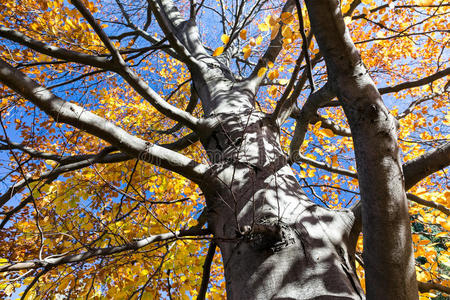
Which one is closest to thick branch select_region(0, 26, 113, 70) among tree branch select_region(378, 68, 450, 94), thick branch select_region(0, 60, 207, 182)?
thick branch select_region(0, 60, 207, 182)

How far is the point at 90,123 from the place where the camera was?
147 cm

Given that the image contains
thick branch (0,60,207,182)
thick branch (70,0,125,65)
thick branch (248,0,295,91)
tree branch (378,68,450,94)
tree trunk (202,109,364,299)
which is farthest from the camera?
thick branch (248,0,295,91)

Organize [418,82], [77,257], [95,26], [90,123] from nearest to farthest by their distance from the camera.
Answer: [77,257], [90,123], [95,26], [418,82]

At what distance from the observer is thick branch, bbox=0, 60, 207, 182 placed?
4.54ft

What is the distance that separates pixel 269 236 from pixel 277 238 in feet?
0.14

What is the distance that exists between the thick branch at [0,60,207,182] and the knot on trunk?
61cm

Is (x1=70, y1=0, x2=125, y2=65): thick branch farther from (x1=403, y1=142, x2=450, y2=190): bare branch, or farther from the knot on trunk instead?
(x1=403, y1=142, x2=450, y2=190): bare branch

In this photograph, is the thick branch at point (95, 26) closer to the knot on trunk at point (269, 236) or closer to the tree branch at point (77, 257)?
the tree branch at point (77, 257)

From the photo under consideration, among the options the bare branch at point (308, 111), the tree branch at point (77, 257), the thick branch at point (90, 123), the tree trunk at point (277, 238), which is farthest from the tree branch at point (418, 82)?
the tree branch at point (77, 257)

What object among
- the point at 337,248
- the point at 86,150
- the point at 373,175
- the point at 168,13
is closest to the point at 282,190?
the point at 337,248

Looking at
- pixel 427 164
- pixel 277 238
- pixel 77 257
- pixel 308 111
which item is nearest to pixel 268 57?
pixel 308 111

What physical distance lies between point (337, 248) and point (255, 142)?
93 centimetres

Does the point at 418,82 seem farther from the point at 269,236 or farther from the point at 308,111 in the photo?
the point at 269,236

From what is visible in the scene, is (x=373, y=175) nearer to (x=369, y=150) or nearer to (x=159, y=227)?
(x=369, y=150)
